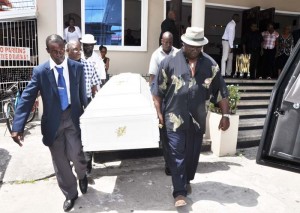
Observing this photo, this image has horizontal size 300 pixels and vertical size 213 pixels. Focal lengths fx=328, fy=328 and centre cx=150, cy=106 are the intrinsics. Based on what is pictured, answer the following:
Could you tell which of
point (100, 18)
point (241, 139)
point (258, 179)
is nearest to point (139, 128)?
point (258, 179)

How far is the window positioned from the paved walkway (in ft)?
12.9

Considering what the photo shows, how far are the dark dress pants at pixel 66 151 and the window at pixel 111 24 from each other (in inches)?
201

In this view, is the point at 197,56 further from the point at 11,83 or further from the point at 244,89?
the point at 11,83

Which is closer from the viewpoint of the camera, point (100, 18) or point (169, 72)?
point (169, 72)

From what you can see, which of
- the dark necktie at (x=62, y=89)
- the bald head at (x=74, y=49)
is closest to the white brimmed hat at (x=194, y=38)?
the dark necktie at (x=62, y=89)

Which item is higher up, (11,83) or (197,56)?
(197,56)

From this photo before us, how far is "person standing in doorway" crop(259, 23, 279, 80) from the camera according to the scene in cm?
948

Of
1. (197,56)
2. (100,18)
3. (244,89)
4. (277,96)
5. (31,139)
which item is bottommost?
(31,139)

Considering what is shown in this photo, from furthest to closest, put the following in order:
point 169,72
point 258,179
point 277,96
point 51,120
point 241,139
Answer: point 241,139, point 258,179, point 169,72, point 51,120, point 277,96

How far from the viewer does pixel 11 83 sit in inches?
306

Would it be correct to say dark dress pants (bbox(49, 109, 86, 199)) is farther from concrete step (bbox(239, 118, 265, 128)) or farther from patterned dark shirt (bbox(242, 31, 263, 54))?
patterned dark shirt (bbox(242, 31, 263, 54))

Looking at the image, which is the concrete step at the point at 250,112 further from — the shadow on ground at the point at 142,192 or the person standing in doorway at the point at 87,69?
the person standing in doorway at the point at 87,69

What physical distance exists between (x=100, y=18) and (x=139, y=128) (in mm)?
5662

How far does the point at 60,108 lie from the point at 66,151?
507 millimetres
